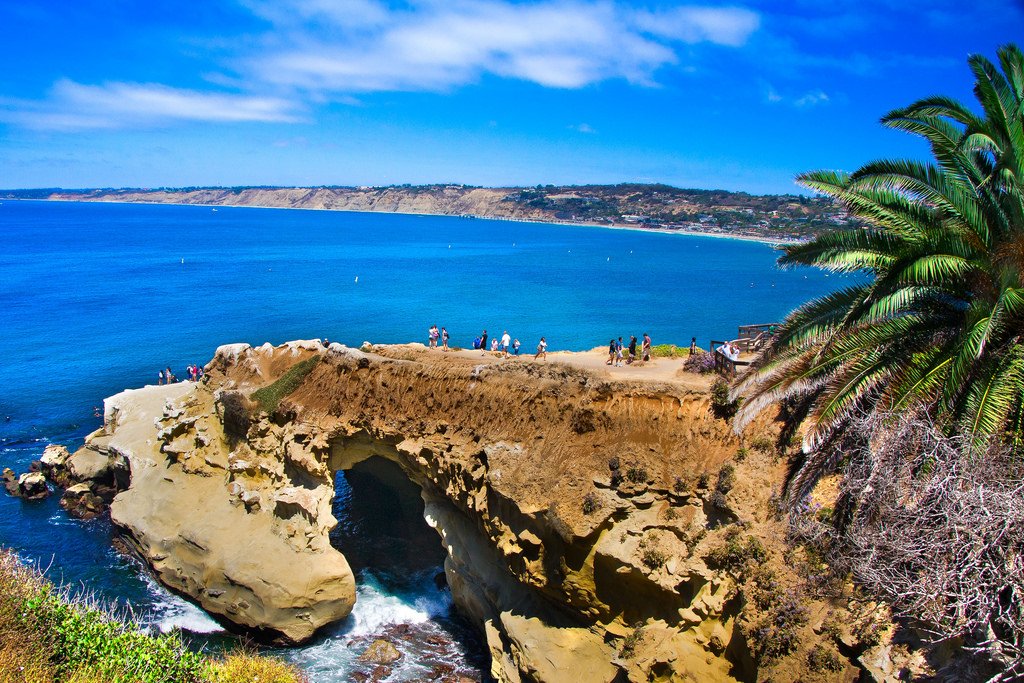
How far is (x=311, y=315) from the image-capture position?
67500 millimetres

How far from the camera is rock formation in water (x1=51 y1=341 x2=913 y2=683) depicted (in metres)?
15.6

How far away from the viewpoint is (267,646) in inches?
855

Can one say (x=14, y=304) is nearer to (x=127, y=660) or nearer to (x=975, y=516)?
(x=127, y=660)

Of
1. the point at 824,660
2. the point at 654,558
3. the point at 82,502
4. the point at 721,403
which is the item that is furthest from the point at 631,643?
the point at 82,502

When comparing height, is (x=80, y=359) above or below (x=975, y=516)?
below

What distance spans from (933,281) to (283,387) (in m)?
22.0

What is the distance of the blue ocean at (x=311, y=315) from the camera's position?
24.4 meters

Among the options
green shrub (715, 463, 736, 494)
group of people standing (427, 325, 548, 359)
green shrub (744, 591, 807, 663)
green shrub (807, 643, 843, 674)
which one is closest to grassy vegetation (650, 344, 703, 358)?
group of people standing (427, 325, 548, 359)

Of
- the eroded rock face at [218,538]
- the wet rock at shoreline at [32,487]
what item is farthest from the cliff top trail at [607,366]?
the wet rock at shoreline at [32,487]

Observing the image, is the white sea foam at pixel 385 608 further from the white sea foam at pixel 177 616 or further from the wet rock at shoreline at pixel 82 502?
the wet rock at shoreline at pixel 82 502

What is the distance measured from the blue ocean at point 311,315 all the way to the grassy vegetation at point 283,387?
6.85 metres

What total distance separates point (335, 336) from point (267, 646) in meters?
38.8

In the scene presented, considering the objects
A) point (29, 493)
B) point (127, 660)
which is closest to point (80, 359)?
point (29, 493)

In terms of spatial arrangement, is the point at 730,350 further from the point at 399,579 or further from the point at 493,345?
the point at 399,579
